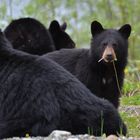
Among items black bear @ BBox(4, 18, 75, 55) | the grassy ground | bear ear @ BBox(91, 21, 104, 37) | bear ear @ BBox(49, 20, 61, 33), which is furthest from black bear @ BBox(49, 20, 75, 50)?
bear ear @ BBox(91, 21, 104, 37)

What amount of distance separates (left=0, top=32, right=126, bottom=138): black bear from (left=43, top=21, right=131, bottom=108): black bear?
116 inches

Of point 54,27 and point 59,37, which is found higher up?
point 54,27

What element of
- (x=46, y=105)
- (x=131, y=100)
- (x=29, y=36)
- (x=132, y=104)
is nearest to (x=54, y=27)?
(x=29, y=36)

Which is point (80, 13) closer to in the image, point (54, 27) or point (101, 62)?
point (54, 27)

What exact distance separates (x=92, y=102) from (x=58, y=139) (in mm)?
868

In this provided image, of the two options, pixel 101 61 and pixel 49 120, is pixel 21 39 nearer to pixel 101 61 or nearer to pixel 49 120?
pixel 101 61

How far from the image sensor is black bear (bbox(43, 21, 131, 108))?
9.37 metres

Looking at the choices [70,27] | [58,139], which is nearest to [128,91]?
[58,139]

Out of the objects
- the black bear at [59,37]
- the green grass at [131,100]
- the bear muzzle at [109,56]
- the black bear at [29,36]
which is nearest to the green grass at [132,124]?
the bear muzzle at [109,56]

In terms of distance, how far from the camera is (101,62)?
9516mm

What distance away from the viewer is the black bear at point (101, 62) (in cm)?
937

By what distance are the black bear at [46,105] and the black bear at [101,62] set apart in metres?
2.94

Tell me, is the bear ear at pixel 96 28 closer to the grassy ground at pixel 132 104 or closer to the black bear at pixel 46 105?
the grassy ground at pixel 132 104

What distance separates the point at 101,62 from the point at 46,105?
352 cm
